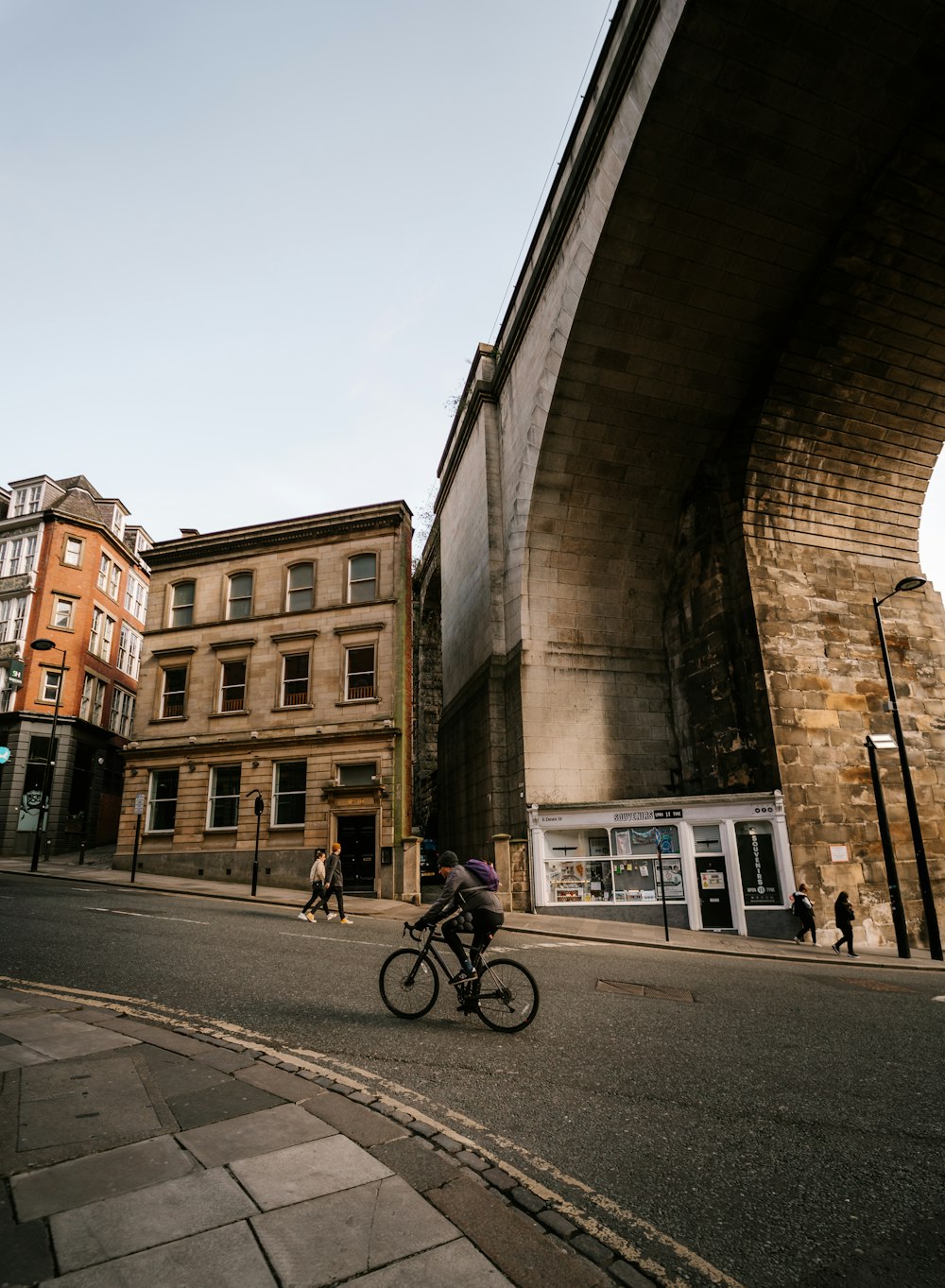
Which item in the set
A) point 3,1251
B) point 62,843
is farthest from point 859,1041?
point 62,843

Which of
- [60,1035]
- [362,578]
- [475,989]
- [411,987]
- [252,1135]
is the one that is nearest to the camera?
[252,1135]

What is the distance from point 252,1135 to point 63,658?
1275 inches

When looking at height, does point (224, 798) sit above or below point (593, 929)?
above

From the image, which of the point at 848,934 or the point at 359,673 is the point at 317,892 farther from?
the point at 848,934

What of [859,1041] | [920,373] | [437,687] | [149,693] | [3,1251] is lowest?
[859,1041]

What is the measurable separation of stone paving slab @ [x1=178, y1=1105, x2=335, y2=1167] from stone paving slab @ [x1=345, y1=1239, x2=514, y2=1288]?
1.30m

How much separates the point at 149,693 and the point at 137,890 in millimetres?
9506

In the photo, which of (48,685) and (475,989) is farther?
(48,685)

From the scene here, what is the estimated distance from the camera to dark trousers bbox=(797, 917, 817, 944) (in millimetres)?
16686

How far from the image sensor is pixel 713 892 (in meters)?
18.3

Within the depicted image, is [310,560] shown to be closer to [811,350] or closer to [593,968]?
[811,350]

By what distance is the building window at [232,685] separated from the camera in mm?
26469

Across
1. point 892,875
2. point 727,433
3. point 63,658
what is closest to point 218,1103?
point 892,875

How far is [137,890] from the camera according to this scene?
20344 mm
